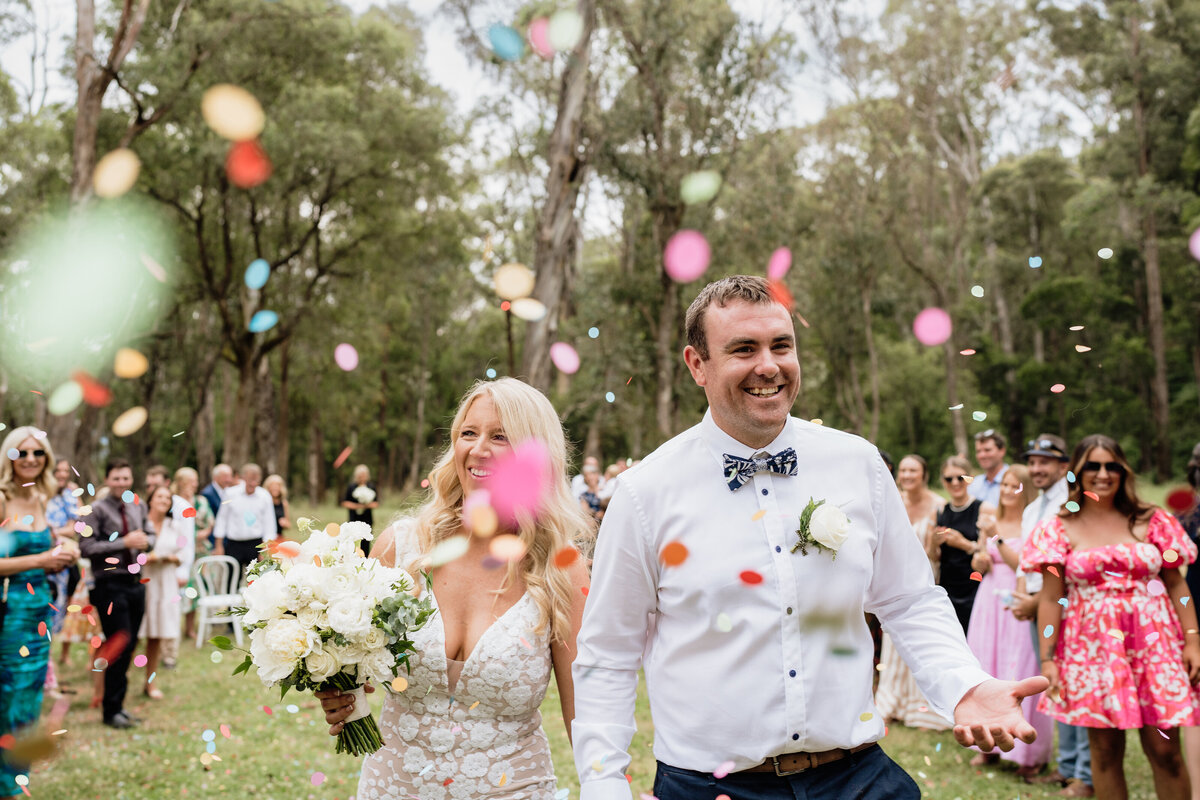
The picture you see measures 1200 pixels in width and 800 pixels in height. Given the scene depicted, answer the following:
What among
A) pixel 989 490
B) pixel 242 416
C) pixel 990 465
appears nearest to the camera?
pixel 990 465

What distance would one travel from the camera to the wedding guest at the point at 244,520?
9.87 m

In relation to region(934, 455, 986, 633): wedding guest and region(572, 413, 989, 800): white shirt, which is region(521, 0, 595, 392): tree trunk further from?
region(572, 413, 989, 800): white shirt

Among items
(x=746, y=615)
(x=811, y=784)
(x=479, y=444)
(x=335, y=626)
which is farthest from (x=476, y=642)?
(x=811, y=784)

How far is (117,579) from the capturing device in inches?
267

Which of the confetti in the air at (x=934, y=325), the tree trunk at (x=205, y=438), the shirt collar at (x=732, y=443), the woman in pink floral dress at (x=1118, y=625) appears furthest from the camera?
the confetti in the air at (x=934, y=325)

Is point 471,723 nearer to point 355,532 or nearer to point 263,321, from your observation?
point 355,532

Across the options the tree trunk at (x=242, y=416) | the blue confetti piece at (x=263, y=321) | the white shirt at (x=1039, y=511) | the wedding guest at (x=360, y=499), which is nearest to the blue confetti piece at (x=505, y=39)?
the wedding guest at (x=360, y=499)

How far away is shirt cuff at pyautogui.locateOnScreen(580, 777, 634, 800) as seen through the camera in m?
2.03

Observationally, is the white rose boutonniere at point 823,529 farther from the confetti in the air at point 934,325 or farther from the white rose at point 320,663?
the confetti in the air at point 934,325

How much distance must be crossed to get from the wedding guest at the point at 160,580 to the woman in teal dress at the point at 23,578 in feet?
8.34

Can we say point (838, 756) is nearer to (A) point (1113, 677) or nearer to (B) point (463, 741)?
(B) point (463, 741)

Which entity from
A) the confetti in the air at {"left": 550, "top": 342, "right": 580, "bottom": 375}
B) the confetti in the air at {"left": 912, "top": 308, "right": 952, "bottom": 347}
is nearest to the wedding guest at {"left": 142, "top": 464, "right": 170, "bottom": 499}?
the confetti in the air at {"left": 550, "top": 342, "right": 580, "bottom": 375}

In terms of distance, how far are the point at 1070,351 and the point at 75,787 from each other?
3385 cm

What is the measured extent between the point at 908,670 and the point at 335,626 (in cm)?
517
